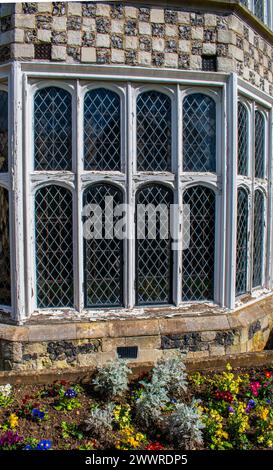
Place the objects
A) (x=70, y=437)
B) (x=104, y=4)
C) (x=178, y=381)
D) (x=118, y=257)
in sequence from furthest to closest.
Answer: (x=118, y=257)
(x=104, y=4)
(x=178, y=381)
(x=70, y=437)

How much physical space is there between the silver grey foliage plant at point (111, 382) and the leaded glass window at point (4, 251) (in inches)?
73.3

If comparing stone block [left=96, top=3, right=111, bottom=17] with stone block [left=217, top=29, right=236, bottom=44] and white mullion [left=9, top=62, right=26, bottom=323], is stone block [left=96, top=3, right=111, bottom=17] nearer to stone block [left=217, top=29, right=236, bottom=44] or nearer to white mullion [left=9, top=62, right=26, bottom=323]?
white mullion [left=9, top=62, right=26, bottom=323]

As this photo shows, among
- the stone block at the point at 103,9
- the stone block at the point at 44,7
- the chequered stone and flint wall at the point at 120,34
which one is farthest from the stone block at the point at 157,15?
the stone block at the point at 44,7

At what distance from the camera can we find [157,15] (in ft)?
15.7

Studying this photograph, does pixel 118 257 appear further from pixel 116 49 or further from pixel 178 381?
pixel 116 49

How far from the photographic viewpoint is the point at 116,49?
4699mm

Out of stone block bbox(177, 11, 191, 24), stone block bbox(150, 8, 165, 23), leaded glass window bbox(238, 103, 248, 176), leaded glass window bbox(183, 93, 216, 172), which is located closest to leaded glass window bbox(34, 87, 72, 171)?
stone block bbox(150, 8, 165, 23)

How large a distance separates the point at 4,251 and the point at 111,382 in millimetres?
2336

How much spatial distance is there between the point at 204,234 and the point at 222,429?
254 centimetres

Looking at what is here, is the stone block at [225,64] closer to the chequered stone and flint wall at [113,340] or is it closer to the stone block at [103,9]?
the stone block at [103,9]

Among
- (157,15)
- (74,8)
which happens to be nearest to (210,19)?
(157,15)

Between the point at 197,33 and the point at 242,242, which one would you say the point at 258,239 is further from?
the point at 197,33

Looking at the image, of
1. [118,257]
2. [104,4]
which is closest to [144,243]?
[118,257]

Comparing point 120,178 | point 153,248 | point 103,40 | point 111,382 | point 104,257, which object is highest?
point 103,40
